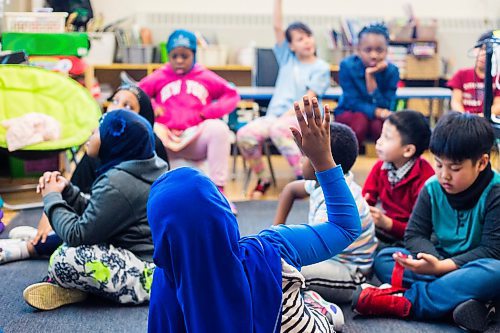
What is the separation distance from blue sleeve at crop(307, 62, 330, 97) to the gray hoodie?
6.58 feet

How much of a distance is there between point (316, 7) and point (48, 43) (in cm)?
276

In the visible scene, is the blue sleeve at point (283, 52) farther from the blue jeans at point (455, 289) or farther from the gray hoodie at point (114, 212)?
the blue jeans at point (455, 289)

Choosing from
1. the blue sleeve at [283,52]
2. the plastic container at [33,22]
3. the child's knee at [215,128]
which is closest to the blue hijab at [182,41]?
the child's knee at [215,128]

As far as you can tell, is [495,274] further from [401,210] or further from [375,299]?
[401,210]

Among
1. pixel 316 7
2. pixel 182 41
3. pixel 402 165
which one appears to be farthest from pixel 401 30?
pixel 402 165

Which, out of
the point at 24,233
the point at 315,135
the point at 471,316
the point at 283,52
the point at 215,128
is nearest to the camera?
the point at 315,135

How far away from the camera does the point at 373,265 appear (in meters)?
2.33

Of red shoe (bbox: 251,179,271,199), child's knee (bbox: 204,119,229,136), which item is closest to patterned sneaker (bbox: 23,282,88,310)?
child's knee (bbox: 204,119,229,136)

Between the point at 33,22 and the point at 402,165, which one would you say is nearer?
the point at 402,165

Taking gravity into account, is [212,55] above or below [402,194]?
above

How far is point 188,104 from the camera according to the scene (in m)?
3.65

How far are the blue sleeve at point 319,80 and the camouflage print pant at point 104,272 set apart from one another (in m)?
2.15

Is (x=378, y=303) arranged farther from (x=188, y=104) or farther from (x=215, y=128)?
(x=188, y=104)

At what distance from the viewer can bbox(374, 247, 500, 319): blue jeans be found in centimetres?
197
